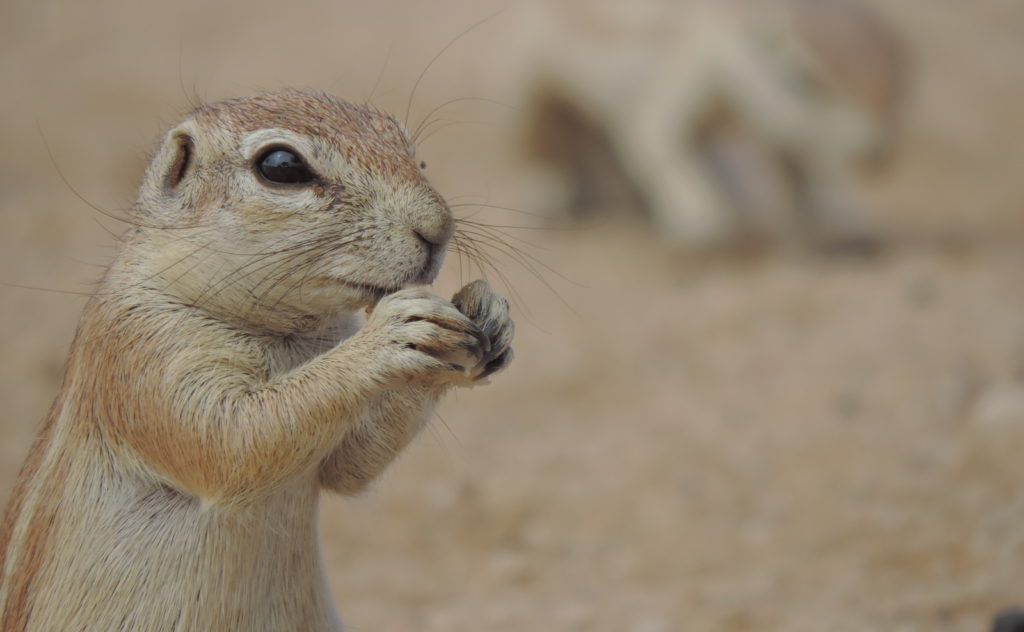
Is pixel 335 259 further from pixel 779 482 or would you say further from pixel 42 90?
pixel 42 90

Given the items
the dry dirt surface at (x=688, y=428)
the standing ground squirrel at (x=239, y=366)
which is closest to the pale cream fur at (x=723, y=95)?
the dry dirt surface at (x=688, y=428)

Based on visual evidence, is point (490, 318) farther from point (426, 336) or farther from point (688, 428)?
point (688, 428)

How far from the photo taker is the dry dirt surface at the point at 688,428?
4.12 metres

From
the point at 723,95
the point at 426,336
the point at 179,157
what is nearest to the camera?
the point at 426,336

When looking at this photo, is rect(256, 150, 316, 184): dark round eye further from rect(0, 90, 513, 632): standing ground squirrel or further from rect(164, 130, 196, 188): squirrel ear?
rect(164, 130, 196, 188): squirrel ear

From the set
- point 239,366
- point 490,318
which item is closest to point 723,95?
point 490,318

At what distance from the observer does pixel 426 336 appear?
209 cm

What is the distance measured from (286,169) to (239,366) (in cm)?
39

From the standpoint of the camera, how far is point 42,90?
32.9 ft

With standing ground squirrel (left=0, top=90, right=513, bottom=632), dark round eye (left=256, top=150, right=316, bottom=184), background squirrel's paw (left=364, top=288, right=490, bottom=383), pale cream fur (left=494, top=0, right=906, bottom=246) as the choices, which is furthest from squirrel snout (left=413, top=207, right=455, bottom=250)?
pale cream fur (left=494, top=0, right=906, bottom=246)

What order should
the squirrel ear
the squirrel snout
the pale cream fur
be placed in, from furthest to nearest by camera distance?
the pale cream fur < the squirrel ear < the squirrel snout

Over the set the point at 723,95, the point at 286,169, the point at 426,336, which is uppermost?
the point at 723,95

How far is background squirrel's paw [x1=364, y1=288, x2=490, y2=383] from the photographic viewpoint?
2.09 metres

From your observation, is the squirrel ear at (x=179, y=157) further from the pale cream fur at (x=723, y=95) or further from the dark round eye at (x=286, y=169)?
the pale cream fur at (x=723, y=95)
